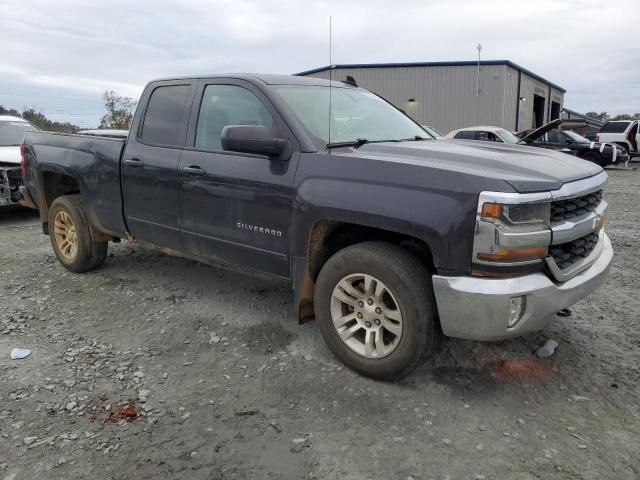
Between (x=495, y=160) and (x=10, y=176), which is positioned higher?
(x=495, y=160)

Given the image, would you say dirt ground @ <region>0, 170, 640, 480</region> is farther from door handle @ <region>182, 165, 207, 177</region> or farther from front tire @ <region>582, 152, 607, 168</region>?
front tire @ <region>582, 152, 607, 168</region>

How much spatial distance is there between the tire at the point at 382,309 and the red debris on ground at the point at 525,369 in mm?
566

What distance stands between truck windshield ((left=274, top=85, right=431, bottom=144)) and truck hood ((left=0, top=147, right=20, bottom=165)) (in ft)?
20.6

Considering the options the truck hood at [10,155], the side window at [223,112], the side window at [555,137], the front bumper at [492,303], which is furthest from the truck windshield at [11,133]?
the side window at [555,137]

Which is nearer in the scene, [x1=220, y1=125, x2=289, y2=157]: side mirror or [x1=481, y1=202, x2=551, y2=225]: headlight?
[x1=481, y1=202, x2=551, y2=225]: headlight

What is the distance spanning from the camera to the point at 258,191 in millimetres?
3600

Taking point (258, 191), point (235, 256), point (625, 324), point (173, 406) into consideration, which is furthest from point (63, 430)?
point (625, 324)

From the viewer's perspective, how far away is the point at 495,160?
3074 millimetres

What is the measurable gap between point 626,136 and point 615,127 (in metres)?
0.68

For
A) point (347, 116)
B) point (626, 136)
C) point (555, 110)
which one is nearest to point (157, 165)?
point (347, 116)

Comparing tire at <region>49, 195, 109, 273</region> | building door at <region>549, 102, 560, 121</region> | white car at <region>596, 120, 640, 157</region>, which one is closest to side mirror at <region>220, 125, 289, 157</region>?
tire at <region>49, 195, 109, 273</region>

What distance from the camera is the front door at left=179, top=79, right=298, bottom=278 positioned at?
11.6 feet

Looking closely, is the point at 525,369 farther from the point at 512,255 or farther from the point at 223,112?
the point at 223,112

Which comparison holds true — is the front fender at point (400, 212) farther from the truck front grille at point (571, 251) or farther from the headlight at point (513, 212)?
the truck front grille at point (571, 251)
